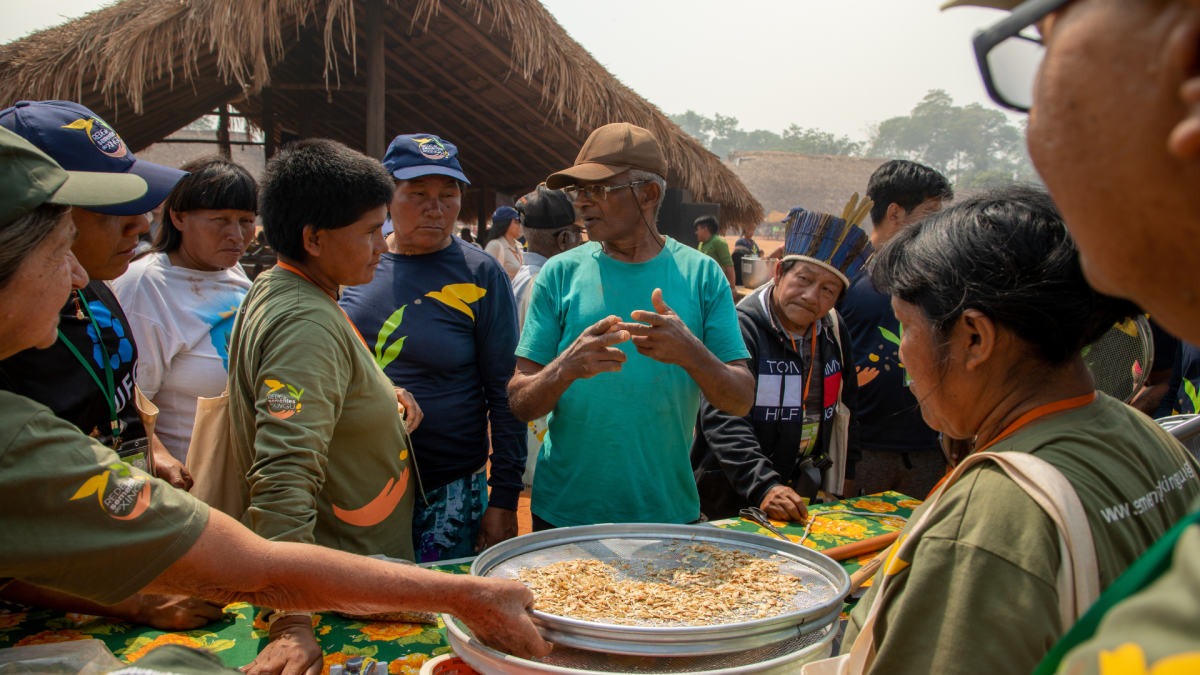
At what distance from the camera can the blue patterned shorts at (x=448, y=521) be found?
7.84ft

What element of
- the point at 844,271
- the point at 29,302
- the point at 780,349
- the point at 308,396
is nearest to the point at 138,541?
the point at 29,302

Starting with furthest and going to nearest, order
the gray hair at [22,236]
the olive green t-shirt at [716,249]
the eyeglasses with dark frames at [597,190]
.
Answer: the olive green t-shirt at [716,249] < the eyeglasses with dark frames at [597,190] < the gray hair at [22,236]

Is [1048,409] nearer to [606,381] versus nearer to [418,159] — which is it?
[606,381]

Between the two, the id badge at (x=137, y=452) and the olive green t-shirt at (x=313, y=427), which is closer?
the olive green t-shirt at (x=313, y=427)

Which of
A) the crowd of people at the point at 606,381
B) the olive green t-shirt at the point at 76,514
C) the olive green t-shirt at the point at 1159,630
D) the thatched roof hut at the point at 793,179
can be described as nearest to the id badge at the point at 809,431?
the crowd of people at the point at 606,381

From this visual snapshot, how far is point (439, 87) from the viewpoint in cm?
830

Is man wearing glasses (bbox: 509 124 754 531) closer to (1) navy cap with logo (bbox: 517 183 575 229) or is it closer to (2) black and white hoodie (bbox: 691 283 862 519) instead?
(2) black and white hoodie (bbox: 691 283 862 519)

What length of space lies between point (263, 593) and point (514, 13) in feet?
20.3

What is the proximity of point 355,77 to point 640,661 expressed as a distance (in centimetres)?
906

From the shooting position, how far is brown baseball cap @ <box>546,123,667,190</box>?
2359 millimetres

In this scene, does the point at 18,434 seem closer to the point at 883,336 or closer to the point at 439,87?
the point at 883,336

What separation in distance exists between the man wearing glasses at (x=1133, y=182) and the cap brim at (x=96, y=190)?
1.28 m

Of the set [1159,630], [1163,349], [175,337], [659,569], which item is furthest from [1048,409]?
[1163,349]

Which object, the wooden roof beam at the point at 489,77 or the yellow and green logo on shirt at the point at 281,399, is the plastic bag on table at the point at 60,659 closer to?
the yellow and green logo on shirt at the point at 281,399
